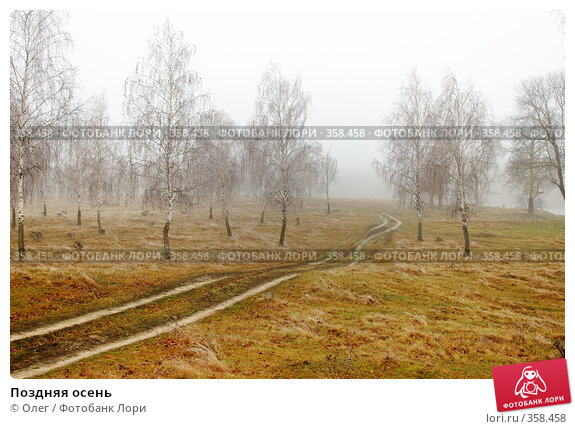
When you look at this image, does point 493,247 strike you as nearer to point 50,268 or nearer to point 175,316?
point 175,316

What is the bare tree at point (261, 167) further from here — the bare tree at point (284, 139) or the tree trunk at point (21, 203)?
the tree trunk at point (21, 203)

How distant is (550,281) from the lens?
29.9ft

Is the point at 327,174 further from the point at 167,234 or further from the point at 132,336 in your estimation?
the point at 132,336

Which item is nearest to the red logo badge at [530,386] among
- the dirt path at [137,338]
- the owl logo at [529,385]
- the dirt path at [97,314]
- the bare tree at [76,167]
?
the owl logo at [529,385]

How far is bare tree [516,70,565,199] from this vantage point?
25.9 ft

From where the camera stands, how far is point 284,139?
51.3 ft

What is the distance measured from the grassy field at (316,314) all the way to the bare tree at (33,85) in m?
4.13

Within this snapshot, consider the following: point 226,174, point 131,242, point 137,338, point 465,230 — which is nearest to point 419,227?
point 465,230

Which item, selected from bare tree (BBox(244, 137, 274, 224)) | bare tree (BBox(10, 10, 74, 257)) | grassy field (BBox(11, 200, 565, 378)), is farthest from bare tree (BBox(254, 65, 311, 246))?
bare tree (BBox(10, 10, 74, 257))

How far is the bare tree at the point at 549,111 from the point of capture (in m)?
7.89

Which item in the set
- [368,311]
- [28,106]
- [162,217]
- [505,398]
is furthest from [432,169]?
[28,106]

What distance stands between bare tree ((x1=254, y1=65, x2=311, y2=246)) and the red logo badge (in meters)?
10.8

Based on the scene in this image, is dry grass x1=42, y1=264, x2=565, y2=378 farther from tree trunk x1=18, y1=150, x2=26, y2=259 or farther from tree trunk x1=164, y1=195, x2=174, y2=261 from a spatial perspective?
tree trunk x1=18, y1=150, x2=26, y2=259

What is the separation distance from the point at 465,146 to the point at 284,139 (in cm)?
922
